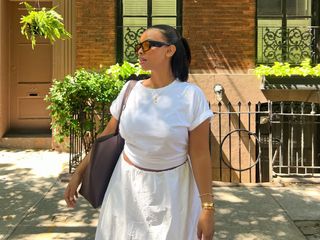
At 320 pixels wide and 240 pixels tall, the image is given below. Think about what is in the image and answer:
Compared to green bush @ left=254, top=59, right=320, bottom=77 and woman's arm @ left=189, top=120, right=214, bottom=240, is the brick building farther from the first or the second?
woman's arm @ left=189, top=120, right=214, bottom=240

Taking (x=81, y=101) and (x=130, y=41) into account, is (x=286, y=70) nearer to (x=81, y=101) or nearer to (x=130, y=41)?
(x=130, y=41)

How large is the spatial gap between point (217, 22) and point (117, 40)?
198 cm

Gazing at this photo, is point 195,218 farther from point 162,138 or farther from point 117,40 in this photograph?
point 117,40

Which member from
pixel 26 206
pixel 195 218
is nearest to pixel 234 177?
pixel 26 206

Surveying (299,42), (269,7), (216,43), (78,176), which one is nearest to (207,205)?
(78,176)

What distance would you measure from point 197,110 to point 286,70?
22.5 feet

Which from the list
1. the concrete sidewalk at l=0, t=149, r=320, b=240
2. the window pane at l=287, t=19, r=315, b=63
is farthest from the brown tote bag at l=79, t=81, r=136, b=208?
the window pane at l=287, t=19, r=315, b=63

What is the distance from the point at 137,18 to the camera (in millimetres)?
9930

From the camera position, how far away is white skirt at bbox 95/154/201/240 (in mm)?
2631

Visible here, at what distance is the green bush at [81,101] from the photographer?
7574mm

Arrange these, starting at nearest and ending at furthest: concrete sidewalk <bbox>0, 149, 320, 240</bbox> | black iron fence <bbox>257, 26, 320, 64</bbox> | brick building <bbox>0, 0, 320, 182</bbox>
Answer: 1. concrete sidewalk <bbox>0, 149, 320, 240</bbox>
2. brick building <bbox>0, 0, 320, 182</bbox>
3. black iron fence <bbox>257, 26, 320, 64</bbox>

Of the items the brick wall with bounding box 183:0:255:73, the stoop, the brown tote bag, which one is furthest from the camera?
the stoop

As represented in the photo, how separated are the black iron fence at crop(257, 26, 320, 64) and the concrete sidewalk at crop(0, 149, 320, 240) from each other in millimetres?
3195

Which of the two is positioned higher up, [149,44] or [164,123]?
[149,44]
